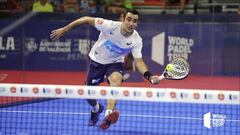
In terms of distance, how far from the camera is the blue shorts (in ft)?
24.2

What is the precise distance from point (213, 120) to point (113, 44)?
6.49 feet

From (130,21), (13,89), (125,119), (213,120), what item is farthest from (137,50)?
(13,89)

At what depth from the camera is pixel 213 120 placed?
805 cm

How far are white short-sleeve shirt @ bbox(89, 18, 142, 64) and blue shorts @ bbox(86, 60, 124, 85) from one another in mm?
58

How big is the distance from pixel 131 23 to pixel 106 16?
18.1 feet

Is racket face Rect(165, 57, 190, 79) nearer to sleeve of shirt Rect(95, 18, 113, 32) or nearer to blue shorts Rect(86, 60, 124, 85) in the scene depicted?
blue shorts Rect(86, 60, 124, 85)

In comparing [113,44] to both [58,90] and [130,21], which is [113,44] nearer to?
[130,21]

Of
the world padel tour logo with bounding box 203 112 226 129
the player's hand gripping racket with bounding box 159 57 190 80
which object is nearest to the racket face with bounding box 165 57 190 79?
the player's hand gripping racket with bounding box 159 57 190 80

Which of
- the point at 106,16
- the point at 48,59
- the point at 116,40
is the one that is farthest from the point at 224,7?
the point at 116,40

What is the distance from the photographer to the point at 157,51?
12539mm

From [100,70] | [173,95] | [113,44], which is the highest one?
[113,44]

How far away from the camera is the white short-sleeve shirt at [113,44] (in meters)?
7.20

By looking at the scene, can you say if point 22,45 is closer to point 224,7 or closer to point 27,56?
point 27,56

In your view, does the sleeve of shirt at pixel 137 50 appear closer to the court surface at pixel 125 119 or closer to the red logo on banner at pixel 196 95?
the court surface at pixel 125 119
